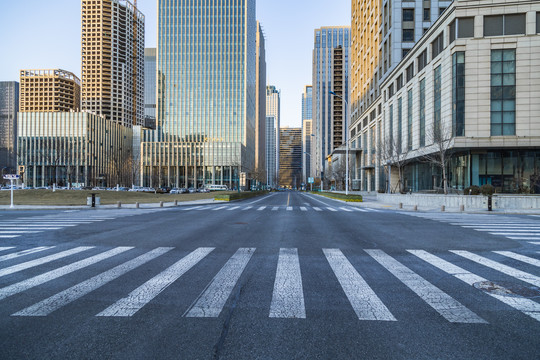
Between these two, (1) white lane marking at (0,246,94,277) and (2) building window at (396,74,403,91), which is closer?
(1) white lane marking at (0,246,94,277)

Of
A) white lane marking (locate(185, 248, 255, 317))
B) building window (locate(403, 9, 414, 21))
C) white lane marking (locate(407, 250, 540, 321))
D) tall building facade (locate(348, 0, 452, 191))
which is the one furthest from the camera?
building window (locate(403, 9, 414, 21))

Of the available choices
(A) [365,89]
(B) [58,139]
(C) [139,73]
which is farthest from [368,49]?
(C) [139,73]

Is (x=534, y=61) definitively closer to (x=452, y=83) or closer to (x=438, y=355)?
(x=452, y=83)

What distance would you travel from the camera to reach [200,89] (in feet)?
359

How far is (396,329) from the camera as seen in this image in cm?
352

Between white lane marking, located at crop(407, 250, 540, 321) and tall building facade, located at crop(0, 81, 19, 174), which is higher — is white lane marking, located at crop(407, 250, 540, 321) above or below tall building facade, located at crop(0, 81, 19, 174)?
below

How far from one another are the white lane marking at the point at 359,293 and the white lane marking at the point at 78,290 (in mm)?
4081

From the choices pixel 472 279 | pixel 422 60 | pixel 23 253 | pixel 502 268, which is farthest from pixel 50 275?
pixel 422 60

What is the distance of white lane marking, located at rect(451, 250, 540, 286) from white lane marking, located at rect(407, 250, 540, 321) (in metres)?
0.73

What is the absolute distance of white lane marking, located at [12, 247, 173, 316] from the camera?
403cm

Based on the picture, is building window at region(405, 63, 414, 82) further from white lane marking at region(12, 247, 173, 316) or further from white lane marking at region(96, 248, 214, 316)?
white lane marking at region(12, 247, 173, 316)

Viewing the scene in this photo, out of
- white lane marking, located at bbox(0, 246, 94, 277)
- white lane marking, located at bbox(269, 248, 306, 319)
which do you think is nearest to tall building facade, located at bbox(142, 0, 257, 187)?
white lane marking, located at bbox(0, 246, 94, 277)

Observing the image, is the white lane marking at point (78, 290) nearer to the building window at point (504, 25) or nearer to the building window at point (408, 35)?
the building window at point (504, 25)

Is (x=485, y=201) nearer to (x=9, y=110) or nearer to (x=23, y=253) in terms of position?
(x=23, y=253)
